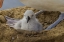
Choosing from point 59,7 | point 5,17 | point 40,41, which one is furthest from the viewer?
point 5,17

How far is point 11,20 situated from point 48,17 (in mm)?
311

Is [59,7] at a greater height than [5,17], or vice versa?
[59,7]

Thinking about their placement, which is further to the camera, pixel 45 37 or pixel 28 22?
pixel 28 22

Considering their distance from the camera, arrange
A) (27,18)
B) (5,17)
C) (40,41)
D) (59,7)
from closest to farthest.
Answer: (40,41) < (27,18) < (59,7) < (5,17)

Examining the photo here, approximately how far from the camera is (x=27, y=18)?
1.39 m

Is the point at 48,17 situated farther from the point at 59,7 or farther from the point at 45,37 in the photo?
the point at 45,37

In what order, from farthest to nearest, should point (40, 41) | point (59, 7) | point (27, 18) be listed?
point (59, 7), point (27, 18), point (40, 41)

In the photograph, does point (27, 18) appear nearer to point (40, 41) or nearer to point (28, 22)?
point (28, 22)

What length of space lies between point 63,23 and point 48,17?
20cm

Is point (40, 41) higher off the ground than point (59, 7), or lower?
lower

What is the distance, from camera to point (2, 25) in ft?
4.77

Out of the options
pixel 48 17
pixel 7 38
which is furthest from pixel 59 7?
pixel 7 38

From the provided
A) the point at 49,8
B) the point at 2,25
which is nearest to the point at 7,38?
the point at 2,25

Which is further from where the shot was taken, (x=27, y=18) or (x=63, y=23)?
(x=63, y=23)
